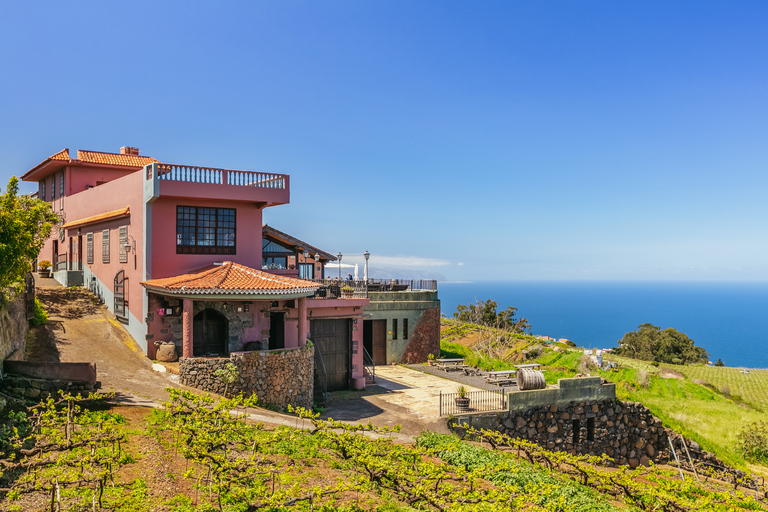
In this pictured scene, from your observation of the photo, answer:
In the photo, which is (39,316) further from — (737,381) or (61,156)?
(737,381)

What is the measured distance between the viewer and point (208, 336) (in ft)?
64.9

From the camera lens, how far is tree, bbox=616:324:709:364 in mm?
56219

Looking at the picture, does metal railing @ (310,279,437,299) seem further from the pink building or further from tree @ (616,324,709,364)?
tree @ (616,324,709,364)

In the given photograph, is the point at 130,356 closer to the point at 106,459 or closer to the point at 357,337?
the point at 357,337

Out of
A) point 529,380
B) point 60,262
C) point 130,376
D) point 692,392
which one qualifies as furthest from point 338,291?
point 692,392

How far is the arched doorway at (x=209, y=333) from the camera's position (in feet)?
64.3

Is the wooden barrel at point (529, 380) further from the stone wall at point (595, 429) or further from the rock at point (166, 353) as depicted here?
the rock at point (166, 353)

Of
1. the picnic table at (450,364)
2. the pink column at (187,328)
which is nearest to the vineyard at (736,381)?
the picnic table at (450,364)

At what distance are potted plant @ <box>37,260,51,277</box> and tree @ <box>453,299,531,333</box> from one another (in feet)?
97.6

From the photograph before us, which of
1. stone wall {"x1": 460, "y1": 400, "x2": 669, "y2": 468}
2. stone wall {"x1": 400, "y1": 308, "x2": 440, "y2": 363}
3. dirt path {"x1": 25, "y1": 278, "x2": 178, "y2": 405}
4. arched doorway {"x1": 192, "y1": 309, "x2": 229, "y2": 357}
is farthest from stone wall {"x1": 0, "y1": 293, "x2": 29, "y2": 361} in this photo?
stone wall {"x1": 400, "y1": 308, "x2": 440, "y2": 363}

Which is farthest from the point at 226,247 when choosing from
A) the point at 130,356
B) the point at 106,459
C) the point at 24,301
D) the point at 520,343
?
the point at 520,343

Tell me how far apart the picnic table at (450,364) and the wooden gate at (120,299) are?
14633 millimetres

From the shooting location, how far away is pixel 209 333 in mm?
19812

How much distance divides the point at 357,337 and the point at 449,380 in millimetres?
4686
